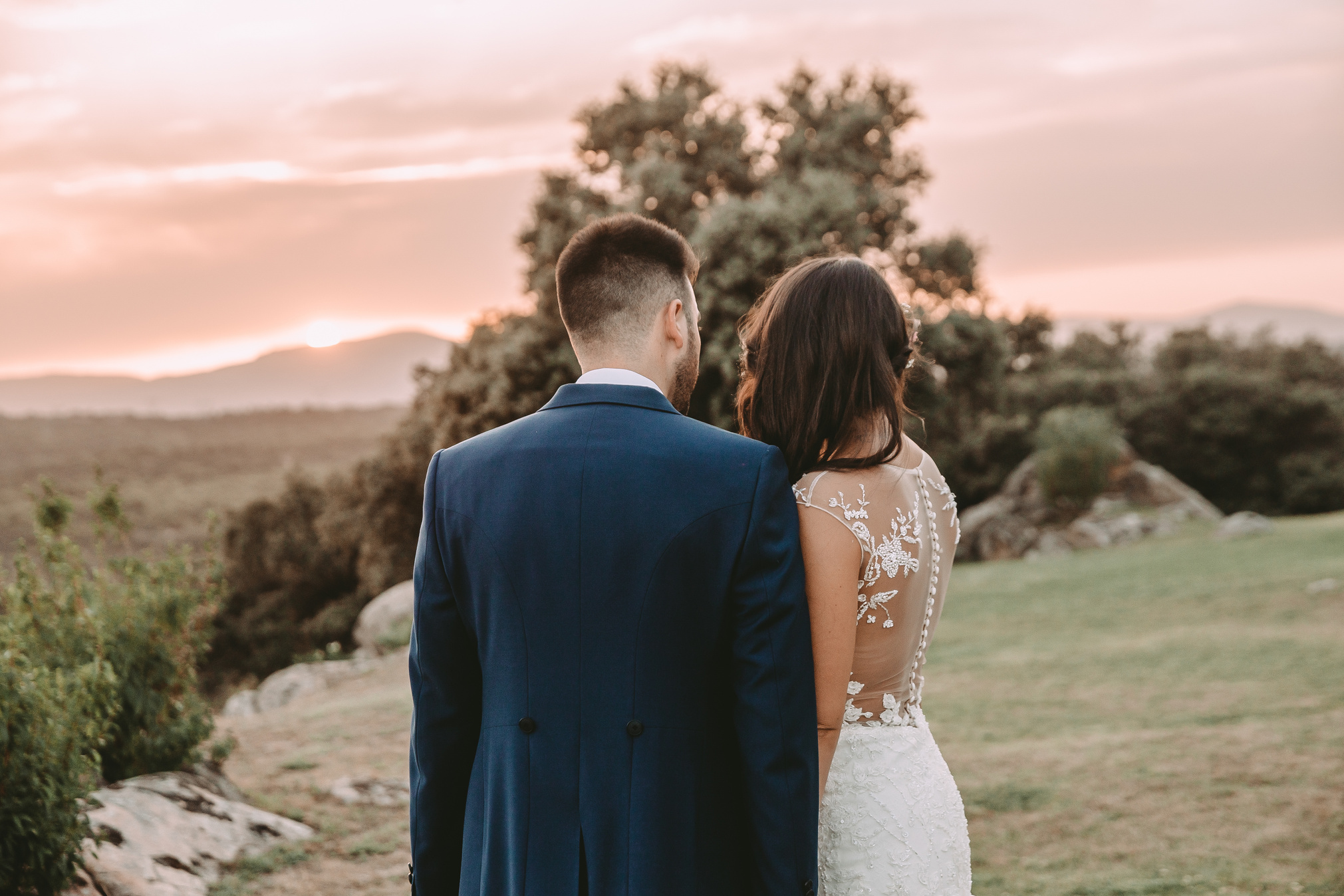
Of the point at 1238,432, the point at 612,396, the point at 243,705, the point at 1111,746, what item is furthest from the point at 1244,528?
the point at 612,396

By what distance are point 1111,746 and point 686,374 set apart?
6.40 metres

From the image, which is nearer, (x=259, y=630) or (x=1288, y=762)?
(x=1288, y=762)

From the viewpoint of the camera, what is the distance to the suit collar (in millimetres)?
2268

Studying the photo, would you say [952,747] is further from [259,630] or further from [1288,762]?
[259,630]

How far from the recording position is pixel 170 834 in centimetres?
527

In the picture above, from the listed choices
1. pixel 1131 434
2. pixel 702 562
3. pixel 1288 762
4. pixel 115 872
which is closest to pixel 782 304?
pixel 702 562

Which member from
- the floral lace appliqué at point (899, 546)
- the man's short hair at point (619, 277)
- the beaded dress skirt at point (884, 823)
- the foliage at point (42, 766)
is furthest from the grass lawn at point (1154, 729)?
the foliage at point (42, 766)

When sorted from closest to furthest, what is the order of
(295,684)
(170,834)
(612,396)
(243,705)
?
(612,396), (170,834), (243,705), (295,684)

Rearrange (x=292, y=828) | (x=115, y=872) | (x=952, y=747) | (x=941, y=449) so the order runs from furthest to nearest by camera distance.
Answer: (x=941, y=449) → (x=952, y=747) → (x=292, y=828) → (x=115, y=872)

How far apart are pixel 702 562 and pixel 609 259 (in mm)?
746

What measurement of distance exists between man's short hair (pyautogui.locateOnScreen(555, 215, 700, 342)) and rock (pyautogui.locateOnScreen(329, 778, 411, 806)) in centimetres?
521

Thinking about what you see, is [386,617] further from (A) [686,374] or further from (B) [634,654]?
(B) [634,654]

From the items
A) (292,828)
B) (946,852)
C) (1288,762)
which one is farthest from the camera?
(1288,762)

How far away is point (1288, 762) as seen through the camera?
21.9ft
